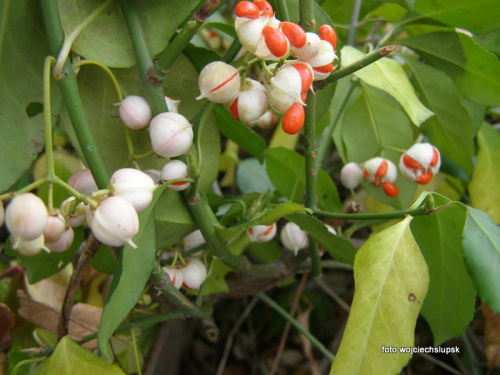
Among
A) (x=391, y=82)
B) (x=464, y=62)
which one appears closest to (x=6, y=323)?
(x=391, y=82)

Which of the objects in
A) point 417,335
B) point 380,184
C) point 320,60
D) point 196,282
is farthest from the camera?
point 417,335

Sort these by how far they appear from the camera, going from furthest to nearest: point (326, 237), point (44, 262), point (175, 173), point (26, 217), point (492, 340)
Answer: point (492, 340) → point (44, 262) → point (326, 237) → point (175, 173) → point (26, 217)

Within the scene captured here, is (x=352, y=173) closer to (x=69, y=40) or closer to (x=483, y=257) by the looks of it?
(x=483, y=257)

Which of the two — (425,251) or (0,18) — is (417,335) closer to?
(425,251)

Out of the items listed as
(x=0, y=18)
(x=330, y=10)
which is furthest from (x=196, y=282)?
(x=330, y=10)

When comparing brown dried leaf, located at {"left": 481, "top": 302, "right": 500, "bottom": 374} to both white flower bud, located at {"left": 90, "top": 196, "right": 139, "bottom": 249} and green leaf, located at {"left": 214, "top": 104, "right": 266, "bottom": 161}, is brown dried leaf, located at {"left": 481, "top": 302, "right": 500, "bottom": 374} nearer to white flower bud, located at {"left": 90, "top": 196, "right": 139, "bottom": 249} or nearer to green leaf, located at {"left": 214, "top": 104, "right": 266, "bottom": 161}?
green leaf, located at {"left": 214, "top": 104, "right": 266, "bottom": 161}

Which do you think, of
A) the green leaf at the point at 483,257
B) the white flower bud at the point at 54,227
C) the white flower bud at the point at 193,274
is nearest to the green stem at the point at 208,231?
the white flower bud at the point at 193,274

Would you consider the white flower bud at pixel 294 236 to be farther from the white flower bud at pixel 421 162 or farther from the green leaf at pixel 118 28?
the green leaf at pixel 118 28
